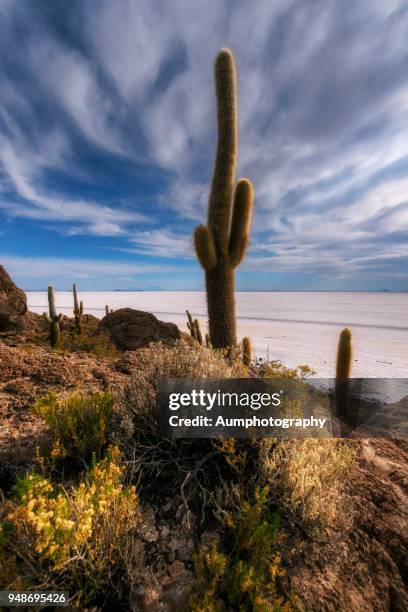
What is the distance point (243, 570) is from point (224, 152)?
7.71 metres

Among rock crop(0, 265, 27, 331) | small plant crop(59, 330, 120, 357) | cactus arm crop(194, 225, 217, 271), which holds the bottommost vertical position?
small plant crop(59, 330, 120, 357)

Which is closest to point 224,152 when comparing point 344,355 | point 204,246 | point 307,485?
point 204,246

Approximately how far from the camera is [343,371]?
582cm

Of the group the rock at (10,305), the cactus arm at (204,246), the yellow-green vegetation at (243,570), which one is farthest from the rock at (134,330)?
the yellow-green vegetation at (243,570)

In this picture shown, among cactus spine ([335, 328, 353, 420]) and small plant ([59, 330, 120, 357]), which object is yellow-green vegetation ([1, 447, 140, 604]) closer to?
cactus spine ([335, 328, 353, 420])

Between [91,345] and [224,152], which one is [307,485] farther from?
[91,345]

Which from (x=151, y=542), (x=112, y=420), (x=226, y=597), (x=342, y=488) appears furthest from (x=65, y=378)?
(x=342, y=488)

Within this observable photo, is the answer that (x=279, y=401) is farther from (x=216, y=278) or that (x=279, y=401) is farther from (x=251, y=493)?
(x=216, y=278)

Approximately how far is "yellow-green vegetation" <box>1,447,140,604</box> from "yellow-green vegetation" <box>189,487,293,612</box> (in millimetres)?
532

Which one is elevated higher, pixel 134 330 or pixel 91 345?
pixel 134 330

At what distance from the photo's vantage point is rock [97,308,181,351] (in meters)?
11.2

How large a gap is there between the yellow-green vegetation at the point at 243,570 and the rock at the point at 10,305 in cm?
1144

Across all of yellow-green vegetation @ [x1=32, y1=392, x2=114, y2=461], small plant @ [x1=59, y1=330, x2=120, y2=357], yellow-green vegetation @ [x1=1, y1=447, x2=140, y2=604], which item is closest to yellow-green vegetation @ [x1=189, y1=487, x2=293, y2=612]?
yellow-green vegetation @ [x1=1, y1=447, x2=140, y2=604]

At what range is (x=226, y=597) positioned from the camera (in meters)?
1.80
